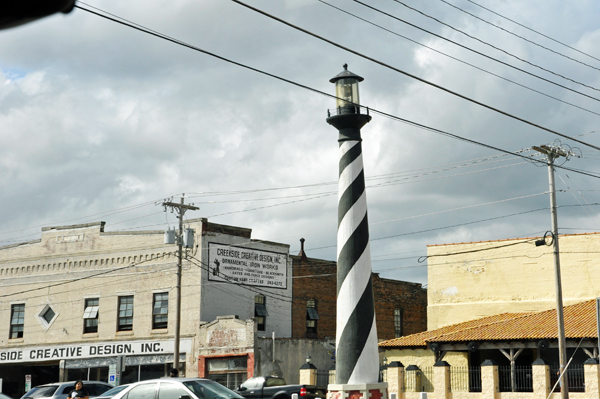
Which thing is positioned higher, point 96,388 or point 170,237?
point 170,237

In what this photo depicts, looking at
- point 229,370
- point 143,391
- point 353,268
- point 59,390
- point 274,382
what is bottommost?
point 59,390

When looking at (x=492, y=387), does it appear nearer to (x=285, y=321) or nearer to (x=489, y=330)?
(x=489, y=330)

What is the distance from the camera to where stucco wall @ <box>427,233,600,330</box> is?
1300 inches

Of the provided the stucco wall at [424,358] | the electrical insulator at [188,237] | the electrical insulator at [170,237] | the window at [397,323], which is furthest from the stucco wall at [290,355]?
the window at [397,323]

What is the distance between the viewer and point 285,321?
38500 mm

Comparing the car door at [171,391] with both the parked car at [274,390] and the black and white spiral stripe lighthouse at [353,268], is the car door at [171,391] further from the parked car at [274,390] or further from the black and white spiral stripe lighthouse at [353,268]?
the parked car at [274,390]

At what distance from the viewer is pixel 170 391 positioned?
43.6 feet

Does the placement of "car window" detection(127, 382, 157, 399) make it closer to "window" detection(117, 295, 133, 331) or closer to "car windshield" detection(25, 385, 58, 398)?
"car windshield" detection(25, 385, 58, 398)

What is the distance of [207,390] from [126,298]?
2613 cm

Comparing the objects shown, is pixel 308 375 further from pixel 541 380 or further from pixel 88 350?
pixel 88 350

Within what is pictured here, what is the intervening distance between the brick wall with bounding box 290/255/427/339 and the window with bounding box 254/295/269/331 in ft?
6.42

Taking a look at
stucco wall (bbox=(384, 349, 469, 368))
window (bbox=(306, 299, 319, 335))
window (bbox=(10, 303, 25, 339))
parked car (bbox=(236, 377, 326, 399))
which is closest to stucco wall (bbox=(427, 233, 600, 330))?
stucco wall (bbox=(384, 349, 469, 368))

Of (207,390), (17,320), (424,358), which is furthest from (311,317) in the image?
(207,390)

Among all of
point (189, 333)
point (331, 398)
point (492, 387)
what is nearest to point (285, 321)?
point (189, 333)
